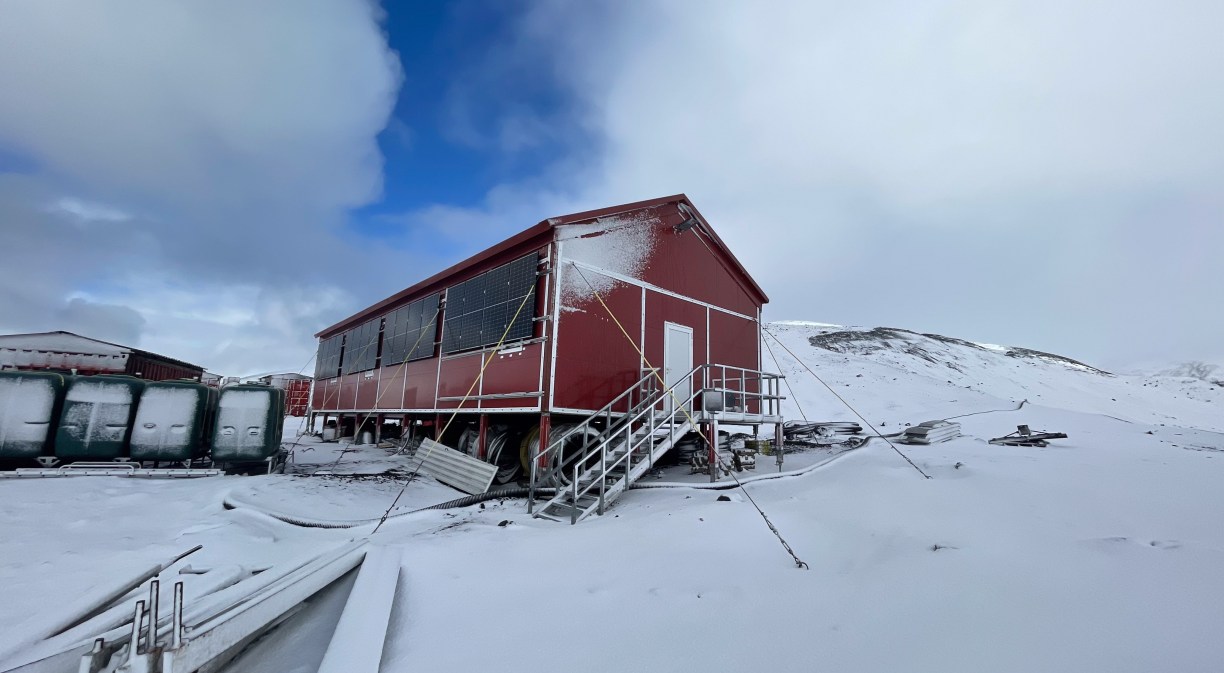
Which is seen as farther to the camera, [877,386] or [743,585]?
[877,386]

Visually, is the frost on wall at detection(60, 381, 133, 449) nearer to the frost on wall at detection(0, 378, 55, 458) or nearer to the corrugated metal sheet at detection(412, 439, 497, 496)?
the frost on wall at detection(0, 378, 55, 458)

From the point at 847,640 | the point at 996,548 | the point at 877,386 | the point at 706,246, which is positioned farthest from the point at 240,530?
the point at 877,386

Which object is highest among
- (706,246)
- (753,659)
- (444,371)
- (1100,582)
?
(706,246)

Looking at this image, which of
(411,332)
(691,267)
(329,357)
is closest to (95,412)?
(411,332)

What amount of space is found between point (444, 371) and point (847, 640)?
1168cm

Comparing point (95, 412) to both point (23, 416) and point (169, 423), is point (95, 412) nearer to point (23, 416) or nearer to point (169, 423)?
point (23, 416)

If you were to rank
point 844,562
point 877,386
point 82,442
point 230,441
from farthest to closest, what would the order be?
point 877,386, point 230,441, point 82,442, point 844,562

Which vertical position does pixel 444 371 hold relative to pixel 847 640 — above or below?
above

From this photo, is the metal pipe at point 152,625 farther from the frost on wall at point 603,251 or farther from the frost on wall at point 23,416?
the frost on wall at point 23,416

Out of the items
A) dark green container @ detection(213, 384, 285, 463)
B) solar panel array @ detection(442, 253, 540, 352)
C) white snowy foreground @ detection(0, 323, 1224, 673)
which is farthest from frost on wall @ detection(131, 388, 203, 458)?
solar panel array @ detection(442, 253, 540, 352)

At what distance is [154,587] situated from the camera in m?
2.68

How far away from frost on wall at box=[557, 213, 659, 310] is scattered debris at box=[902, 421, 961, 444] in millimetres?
7541

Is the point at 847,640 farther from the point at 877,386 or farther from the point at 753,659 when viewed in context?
the point at 877,386

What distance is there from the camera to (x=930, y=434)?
12242mm
